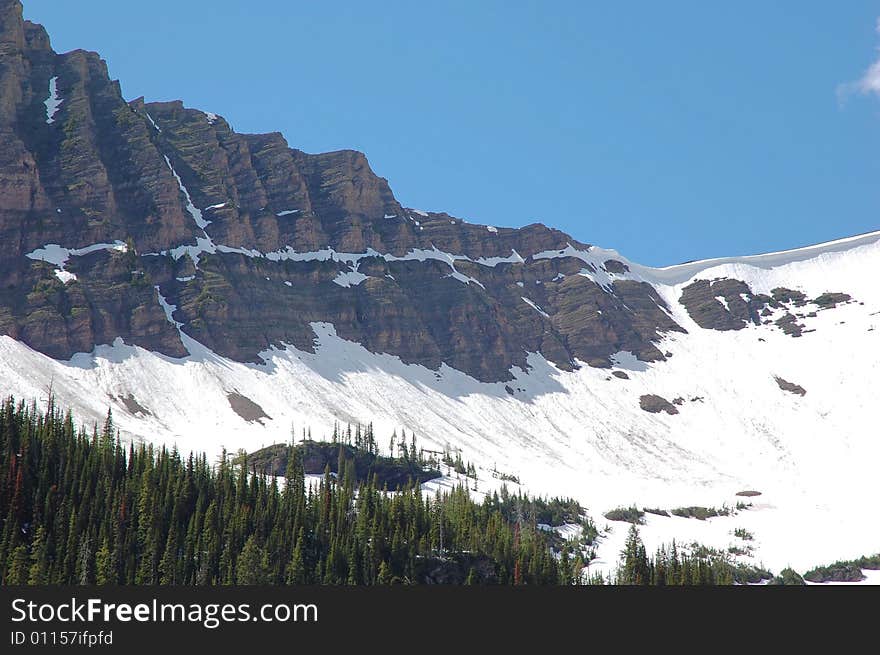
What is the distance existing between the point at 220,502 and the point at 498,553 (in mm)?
33205

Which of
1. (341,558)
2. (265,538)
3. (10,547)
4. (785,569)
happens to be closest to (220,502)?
(265,538)

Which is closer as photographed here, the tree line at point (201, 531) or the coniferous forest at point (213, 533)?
the tree line at point (201, 531)

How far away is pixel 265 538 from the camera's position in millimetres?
112375

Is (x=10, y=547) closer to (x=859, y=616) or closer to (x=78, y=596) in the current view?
(x=78, y=596)

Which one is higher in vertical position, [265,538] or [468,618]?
[265,538]

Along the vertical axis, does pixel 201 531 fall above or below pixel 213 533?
above

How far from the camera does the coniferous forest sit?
98.9 meters

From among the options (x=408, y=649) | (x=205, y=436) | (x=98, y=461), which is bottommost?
(x=408, y=649)

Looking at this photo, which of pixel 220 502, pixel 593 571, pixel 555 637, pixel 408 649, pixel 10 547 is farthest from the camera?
pixel 593 571

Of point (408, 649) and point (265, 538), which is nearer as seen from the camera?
point (408, 649)

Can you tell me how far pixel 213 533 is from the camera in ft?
351

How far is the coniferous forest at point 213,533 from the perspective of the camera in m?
98.9

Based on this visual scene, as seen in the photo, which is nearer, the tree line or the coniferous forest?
the tree line

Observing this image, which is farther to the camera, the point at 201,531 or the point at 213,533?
the point at 201,531
